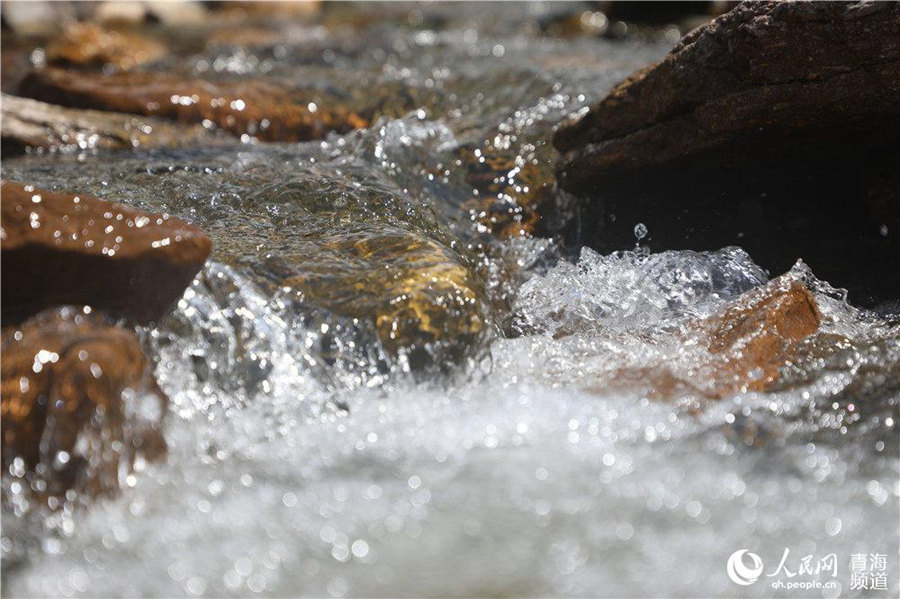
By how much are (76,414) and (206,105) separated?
330 centimetres

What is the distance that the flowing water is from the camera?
75.2 inches

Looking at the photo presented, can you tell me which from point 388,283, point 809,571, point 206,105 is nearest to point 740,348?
point 809,571

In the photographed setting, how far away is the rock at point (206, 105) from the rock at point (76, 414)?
116 inches

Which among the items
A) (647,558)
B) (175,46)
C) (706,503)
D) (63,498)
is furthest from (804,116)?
(175,46)

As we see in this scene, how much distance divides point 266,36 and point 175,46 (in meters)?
0.88

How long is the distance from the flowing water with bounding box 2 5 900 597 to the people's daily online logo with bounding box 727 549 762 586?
2 cm

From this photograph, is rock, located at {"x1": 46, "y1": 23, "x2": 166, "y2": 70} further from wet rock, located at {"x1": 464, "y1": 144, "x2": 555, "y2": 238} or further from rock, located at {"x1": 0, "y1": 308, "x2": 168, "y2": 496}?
rock, located at {"x1": 0, "y1": 308, "x2": 168, "y2": 496}

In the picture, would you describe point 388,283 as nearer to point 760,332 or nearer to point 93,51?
point 760,332

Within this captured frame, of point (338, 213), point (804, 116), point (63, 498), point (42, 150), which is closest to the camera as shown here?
point (63, 498)

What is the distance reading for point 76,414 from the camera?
2051 mm

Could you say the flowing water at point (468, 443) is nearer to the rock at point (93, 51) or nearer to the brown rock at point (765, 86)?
the brown rock at point (765, 86)

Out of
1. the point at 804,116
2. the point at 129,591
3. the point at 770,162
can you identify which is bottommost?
the point at 129,591

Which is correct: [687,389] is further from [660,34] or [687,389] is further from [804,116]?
[660,34]

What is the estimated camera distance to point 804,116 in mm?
2980
